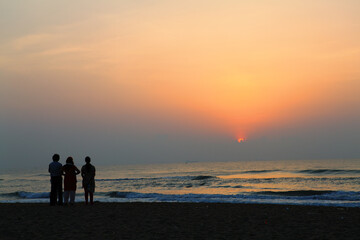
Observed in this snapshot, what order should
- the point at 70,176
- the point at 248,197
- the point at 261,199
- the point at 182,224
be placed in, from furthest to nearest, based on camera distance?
1. the point at 248,197
2. the point at 261,199
3. the point at 70,176
4. the point at 182,224

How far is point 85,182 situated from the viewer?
50.2 ft

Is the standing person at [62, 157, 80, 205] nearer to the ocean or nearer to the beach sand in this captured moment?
the beach sand

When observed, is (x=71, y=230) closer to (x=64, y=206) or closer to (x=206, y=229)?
(x=206, y=229)

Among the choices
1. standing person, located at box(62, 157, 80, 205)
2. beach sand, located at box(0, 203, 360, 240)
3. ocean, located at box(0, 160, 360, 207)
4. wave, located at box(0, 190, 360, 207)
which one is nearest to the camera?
beach sand, located at box(0, 203, 360, 240)

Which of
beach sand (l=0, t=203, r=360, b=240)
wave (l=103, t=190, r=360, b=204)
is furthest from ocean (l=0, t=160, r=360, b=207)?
beach sand (l=0, t=203, r=360, b=240)

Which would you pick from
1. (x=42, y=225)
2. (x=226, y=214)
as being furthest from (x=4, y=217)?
(x=226, y=214)

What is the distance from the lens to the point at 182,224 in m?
10.4

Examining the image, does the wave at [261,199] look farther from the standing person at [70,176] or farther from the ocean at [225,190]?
the standing person at [70,176]

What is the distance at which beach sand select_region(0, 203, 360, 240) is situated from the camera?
876 centimetres

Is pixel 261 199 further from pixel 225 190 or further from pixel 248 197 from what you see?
pixel 225 190

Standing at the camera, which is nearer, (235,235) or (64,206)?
(235,235)

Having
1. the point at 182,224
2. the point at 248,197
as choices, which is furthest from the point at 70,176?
the point at 248,197

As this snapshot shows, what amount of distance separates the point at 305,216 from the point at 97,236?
6.65m

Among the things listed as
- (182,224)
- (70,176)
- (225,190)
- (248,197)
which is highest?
(70,176)
